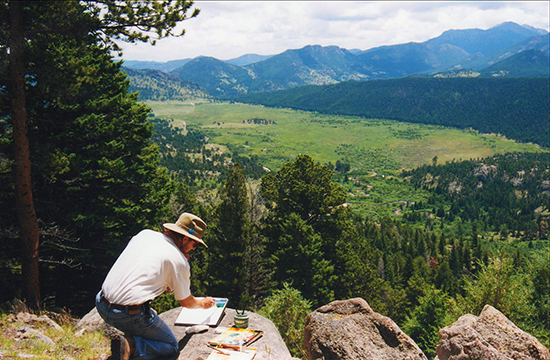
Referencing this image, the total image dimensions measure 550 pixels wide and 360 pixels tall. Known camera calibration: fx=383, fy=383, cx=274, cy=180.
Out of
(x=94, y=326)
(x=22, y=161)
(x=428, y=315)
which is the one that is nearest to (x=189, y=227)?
(x=94, y=326)

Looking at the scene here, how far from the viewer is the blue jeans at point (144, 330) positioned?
24.8ft

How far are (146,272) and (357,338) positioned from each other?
5.68 m

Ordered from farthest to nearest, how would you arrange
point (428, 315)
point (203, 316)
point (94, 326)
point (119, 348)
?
point (428, 315), point (94, 326), point (203, 316), point (119, 348)

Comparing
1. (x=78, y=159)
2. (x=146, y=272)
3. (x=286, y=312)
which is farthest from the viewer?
(x=286, y=312)

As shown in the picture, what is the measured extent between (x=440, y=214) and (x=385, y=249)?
95.4 m

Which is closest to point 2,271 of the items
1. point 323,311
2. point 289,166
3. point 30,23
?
point 30,23

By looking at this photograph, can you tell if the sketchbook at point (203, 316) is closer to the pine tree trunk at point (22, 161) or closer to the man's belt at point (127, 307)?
the man's belt at point (127, 307)

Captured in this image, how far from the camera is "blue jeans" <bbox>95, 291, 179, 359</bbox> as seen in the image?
755 cm

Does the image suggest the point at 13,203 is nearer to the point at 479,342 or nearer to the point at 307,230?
the point at 307,230

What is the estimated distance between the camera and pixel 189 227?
26.7ft

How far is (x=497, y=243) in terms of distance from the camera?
5910 inches

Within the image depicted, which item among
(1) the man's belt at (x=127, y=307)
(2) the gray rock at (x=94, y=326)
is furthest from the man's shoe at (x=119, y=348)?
(2) the gray rock at (x=94, y=326)

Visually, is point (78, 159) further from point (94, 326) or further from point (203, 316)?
point (203, 316)

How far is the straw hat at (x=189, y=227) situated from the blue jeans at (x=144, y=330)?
5.85 ft
